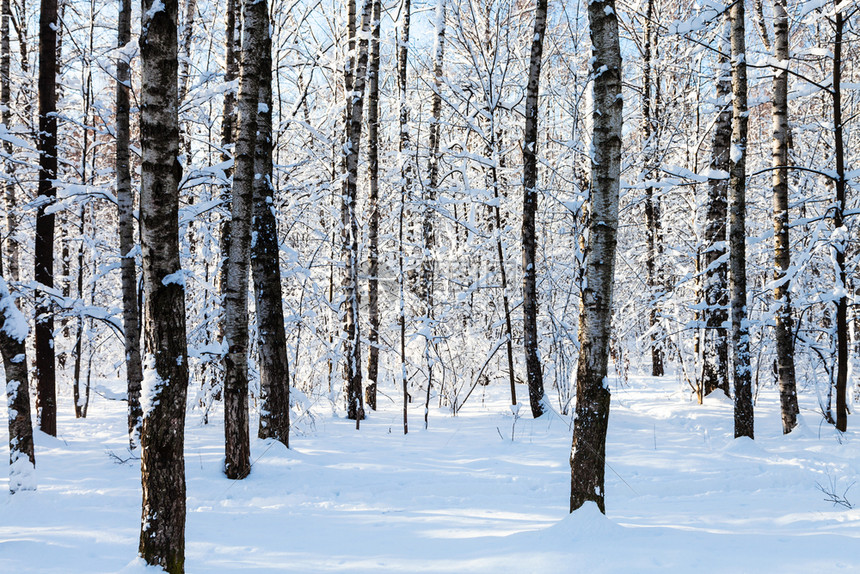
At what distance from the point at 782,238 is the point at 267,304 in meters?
7.61

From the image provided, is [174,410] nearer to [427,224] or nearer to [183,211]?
[183,211]

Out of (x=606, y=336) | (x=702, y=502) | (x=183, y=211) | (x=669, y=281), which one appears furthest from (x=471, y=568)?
(x=669, y=281)

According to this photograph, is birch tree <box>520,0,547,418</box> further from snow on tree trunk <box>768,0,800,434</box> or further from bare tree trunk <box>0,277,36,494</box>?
bare tree trunk <box>0,277,36,494</box>

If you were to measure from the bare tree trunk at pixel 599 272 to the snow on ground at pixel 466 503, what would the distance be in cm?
41

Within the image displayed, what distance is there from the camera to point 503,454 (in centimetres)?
755

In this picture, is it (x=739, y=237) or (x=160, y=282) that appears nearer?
(x=160, y=282)

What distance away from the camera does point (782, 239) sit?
8328 millimetres

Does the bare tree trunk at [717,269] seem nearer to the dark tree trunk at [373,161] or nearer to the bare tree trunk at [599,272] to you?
the dark tree trunk at [373,161]

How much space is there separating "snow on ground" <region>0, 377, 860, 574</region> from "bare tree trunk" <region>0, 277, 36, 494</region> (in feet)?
0.80

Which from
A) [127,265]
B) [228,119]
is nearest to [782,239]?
[228,119]

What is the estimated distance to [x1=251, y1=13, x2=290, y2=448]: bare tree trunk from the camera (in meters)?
7.05

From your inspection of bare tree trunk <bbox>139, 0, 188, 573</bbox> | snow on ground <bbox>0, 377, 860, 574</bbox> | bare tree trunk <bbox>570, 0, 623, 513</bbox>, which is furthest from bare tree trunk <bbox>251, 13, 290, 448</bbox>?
bare tree trunk <bbox>570, 0, 623, 513</bbox>

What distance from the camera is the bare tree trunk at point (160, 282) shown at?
11.0 ft

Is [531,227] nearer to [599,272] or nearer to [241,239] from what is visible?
[241,239]
